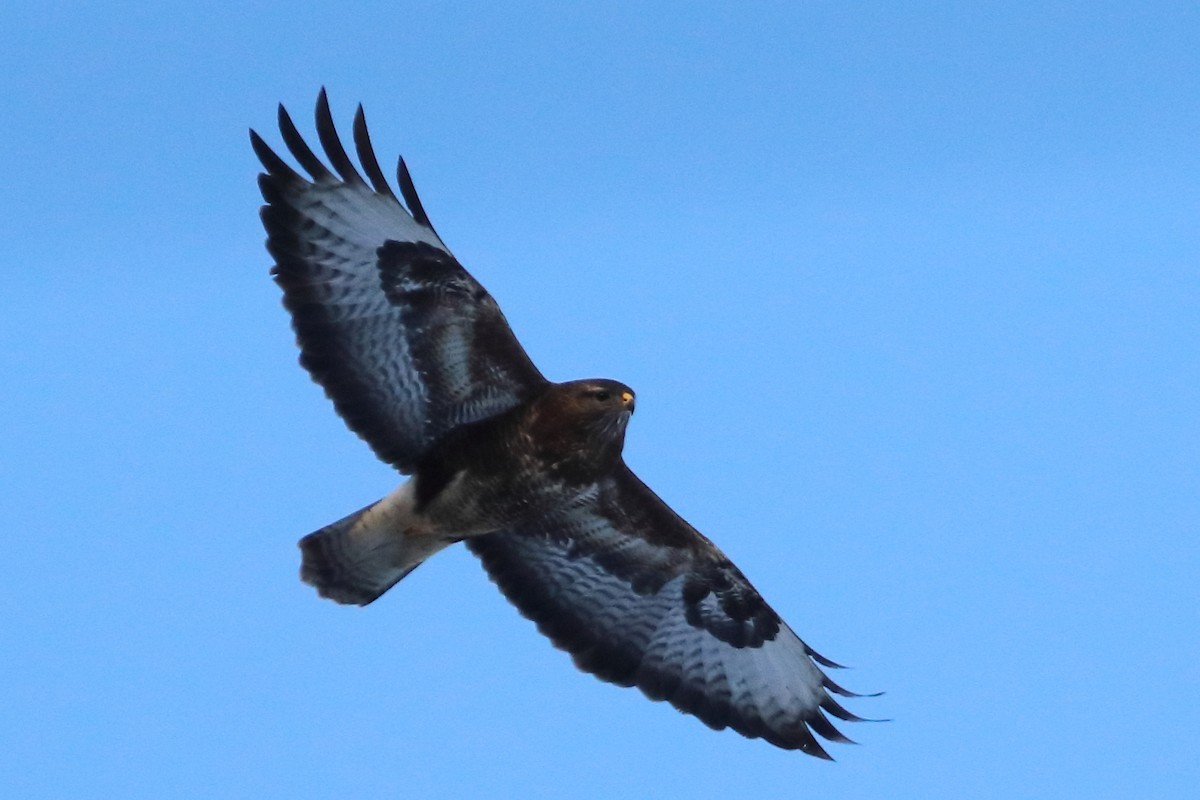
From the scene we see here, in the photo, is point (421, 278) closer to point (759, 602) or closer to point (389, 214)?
point (389, 214)

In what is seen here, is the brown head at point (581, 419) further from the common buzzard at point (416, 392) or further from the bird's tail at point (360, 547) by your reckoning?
the bird's tail at point (360, 547)

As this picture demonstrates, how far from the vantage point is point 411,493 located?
8312 mm

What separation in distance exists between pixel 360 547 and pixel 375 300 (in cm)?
106

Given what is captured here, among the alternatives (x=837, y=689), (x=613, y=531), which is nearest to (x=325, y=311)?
(x=613, y=531)

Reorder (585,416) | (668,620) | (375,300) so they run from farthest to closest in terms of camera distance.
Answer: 1. (668,620)
2. (375,300)
3. (585,416)

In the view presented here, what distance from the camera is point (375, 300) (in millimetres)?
8297

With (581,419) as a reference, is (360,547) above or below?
below

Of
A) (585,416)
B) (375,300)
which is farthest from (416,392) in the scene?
(585,416)

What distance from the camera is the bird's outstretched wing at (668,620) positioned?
8.98 metres

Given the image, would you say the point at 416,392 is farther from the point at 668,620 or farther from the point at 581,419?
Answer: the point at 668,620

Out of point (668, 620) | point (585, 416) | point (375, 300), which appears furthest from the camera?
point (668, 620)

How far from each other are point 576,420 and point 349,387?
40.3 inches

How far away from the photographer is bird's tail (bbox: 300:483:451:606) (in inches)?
328

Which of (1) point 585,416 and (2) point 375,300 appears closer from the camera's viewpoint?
(1) point 585,416
